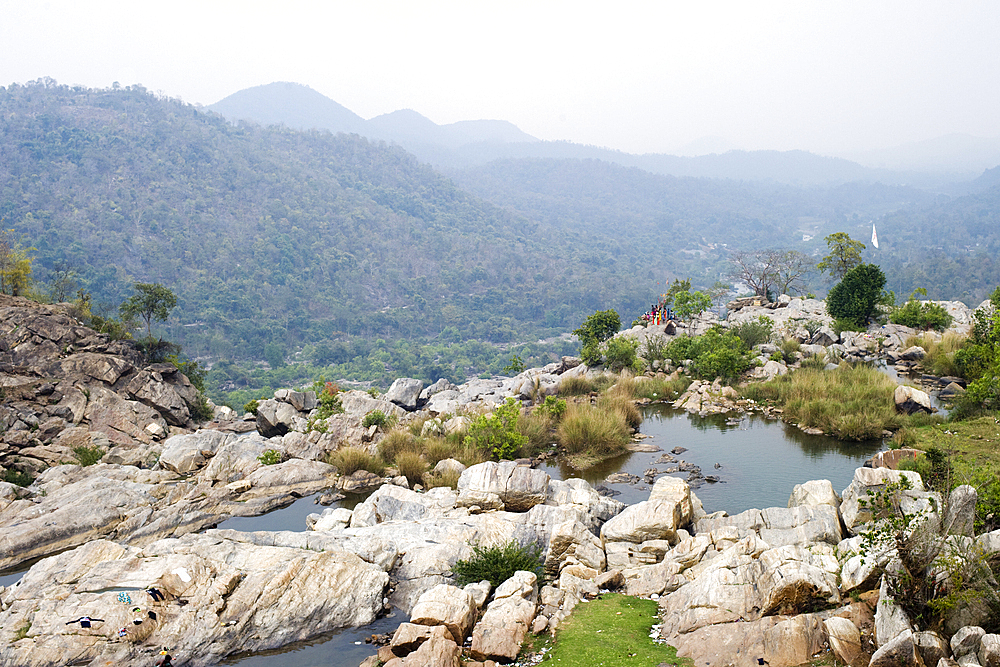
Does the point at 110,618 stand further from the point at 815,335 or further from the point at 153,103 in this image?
the point at 153,103

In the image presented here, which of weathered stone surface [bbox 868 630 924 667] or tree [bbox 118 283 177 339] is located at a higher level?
tree [bbox 118 283 177 339]

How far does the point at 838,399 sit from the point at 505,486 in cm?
1119

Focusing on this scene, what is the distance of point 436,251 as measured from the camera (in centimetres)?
11425

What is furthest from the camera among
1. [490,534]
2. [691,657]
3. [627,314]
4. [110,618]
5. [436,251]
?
[436,251]

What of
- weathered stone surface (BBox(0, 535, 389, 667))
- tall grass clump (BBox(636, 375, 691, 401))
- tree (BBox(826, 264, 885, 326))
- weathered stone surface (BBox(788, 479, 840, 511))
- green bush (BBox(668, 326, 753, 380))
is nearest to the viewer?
weathered stone surface (BBox(0, 535, 389, 667))

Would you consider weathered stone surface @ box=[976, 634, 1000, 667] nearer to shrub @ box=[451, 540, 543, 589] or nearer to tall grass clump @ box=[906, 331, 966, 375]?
shrub @ box=[451, 540, 543, 589]

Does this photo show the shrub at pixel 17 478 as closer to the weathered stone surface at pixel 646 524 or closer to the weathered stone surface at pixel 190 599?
the weathered stone surface at pixel 190 599

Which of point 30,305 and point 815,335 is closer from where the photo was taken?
point 30,305

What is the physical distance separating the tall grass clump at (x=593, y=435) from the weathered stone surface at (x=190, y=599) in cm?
819

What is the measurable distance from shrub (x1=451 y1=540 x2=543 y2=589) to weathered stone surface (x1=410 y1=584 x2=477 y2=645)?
1100 mm

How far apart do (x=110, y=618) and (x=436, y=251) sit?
357 ft

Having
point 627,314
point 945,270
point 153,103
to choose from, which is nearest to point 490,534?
point 627,314

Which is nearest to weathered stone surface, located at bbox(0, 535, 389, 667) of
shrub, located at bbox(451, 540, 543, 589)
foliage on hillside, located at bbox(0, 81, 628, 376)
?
shrub, located at bbox(451, 540, 543, 589)

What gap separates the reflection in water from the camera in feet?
41.2
